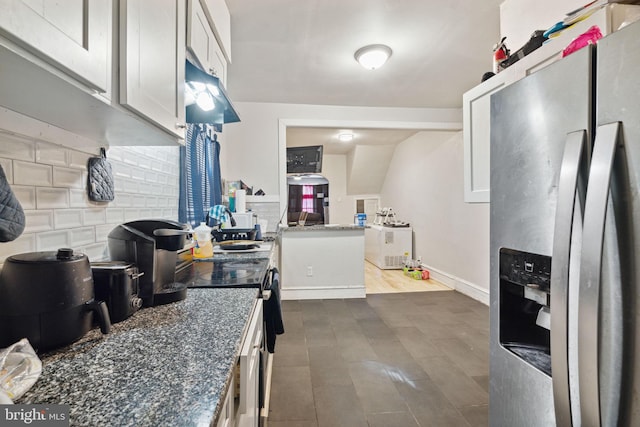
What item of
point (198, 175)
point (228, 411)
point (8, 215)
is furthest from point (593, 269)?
point (198, 175)

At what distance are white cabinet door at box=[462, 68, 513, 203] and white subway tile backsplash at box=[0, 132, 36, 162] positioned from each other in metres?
1.68

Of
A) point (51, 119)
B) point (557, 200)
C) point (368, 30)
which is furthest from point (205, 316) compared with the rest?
point (368, 30)

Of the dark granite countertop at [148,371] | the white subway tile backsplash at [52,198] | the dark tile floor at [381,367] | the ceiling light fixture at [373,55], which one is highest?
the ceiling light fixture at [373,55]

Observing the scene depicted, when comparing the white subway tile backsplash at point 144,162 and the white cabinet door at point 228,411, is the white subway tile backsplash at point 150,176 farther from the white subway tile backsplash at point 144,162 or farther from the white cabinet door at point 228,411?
the white cabinet door at point 228,411

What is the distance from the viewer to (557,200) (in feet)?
2.40

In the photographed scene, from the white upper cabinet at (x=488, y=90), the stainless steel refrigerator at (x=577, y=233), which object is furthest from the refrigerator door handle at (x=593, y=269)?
the white upper cabinet at (x=488, y=90)

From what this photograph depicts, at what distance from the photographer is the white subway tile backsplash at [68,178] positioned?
2.91 feet

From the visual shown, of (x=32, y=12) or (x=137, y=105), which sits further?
(x=137, y=105)

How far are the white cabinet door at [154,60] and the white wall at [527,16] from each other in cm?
175

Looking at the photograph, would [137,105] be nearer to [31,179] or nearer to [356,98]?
[31,179]

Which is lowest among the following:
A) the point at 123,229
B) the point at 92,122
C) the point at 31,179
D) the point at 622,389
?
the point at 622,389

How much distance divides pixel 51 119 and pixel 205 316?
72 cm

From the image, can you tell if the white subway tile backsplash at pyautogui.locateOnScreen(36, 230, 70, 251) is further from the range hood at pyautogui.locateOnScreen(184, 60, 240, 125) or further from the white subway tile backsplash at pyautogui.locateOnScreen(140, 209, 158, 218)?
the range hood at pyautogui.locateOnScreen(184, 60, 240, 125)

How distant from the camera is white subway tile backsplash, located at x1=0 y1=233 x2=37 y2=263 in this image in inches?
28.1
